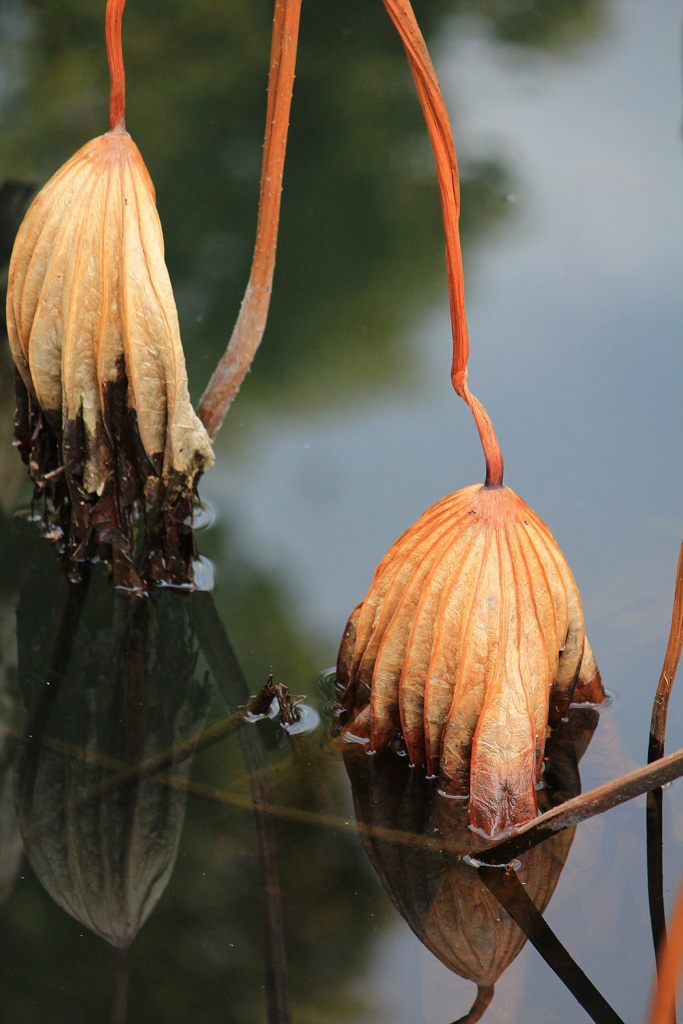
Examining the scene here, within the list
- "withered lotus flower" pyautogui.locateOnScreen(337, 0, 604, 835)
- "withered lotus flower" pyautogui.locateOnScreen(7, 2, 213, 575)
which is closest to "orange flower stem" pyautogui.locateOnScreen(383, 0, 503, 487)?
"withered lotus flower" pyautogui.locateOnScreen(337, 0, 604, 835)


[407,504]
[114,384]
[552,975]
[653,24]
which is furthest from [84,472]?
[653,24]

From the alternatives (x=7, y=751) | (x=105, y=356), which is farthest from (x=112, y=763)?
(x=105, y=356)

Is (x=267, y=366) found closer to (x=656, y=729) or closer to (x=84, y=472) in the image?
(x=84, y=472)

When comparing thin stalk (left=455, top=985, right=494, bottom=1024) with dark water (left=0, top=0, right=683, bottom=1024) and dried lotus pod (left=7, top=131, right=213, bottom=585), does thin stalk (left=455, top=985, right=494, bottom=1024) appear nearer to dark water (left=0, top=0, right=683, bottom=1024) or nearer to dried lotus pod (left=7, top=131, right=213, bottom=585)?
dark water (left=0, top=0, right=683, bottom=1024)

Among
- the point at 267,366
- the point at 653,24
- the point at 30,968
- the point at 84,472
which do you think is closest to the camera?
the point at 30,968

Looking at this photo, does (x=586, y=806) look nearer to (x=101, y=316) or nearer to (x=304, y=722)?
(x=304, y=722)

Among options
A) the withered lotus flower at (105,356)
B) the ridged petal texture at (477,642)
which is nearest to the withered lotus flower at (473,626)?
the ridged petal texture at (477,642)
